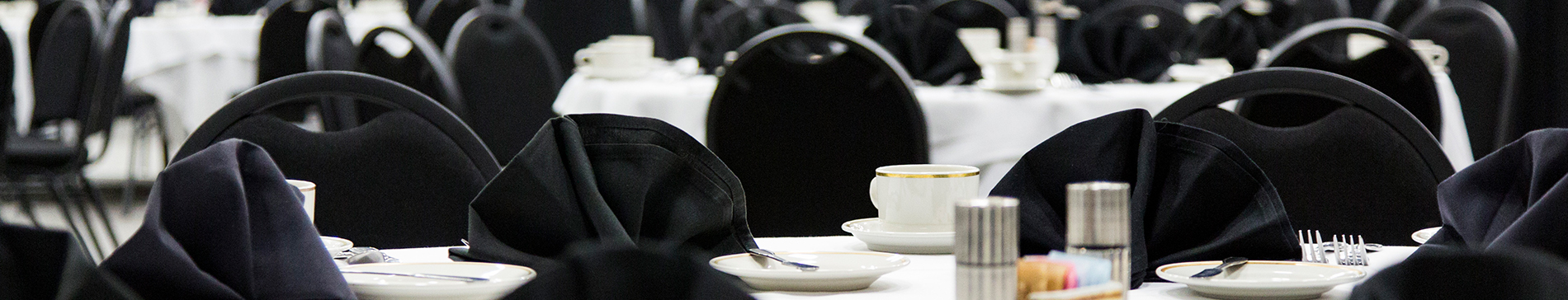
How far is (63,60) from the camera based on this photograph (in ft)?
12.9

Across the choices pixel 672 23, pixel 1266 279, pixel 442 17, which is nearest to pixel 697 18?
pixel 442 17

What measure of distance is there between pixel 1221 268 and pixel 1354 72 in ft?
5.87

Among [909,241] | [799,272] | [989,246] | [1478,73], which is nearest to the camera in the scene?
[989,246]

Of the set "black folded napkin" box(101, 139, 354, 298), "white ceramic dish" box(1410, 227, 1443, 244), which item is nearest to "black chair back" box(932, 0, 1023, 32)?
"white ceramic dish" box(1410, 227, 1443, 244)

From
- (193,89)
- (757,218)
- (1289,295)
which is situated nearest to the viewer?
(1289,295)

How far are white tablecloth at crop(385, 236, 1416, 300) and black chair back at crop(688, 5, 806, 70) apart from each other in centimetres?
329

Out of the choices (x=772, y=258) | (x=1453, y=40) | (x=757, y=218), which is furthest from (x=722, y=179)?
(x=1453, y=40)

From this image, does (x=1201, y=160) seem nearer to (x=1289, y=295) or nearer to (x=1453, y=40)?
(x=1289, y=295)

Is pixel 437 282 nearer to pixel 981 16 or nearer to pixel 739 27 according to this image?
pixel 981 16

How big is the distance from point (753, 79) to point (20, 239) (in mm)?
1768

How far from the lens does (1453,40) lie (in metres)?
3.81

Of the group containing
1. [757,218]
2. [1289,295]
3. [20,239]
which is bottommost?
[757,218]

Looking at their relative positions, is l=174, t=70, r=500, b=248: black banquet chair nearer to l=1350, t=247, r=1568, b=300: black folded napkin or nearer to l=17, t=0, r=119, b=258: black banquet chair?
l=1350, t=247, r=1568, b=300: black folded napkin

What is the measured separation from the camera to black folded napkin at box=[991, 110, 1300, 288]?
3.35 feet
